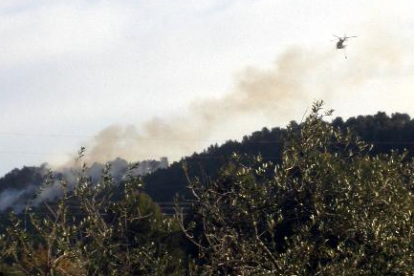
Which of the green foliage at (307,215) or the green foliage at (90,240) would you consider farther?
the green foliage at (90,240)

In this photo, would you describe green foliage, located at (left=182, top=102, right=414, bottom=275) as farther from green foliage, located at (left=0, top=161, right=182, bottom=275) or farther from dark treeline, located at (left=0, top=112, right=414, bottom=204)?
dark treeline, located at (left=0, top=112, right=414, bottom=204)

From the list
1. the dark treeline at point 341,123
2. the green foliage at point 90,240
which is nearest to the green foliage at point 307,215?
the green foliage at point 90,240

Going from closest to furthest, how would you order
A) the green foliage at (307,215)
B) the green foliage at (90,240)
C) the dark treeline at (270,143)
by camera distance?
the green foliage at (307,215)
the green foliage at (90,240)
the dark treeline at (270,143)

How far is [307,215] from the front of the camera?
14.1 metres

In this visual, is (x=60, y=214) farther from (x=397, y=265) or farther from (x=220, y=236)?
(x=397, y=265)

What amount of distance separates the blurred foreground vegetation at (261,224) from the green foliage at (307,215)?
15 mm

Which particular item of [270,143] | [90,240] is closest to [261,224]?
[90,240]

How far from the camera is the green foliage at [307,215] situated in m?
13.3

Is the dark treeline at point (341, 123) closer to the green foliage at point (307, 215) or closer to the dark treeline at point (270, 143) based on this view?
the dark treeline at point (270, 143)

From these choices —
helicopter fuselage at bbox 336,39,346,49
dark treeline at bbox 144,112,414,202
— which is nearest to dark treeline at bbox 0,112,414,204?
dark treeline at bbox 144,112,414,202

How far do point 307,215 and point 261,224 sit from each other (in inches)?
26.7

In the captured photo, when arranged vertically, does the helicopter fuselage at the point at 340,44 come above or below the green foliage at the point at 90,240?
above

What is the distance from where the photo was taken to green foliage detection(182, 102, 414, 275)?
1333cm

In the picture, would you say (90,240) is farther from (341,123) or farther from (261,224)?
(341,123)
